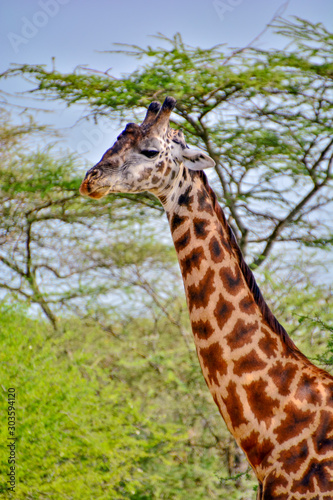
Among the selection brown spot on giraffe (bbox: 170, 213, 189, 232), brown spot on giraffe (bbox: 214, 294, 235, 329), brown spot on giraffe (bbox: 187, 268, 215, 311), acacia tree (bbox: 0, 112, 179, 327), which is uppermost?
acacia tree (bbox: 0, 112, 179, 327)

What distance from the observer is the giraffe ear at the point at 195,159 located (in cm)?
339

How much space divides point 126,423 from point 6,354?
6.28 feet

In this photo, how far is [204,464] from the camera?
9.48m

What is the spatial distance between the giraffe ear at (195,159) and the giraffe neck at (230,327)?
9 cm

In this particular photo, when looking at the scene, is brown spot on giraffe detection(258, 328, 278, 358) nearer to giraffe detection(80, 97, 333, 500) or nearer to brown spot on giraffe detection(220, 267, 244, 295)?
giraffe detection(80, 97, 333, 500)

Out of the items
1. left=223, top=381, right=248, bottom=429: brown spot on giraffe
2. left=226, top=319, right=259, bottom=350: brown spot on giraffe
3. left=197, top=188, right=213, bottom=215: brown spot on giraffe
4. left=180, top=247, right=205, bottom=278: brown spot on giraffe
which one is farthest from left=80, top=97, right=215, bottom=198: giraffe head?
left=223, top=381, right=248, bottom=429: brown spot on giraffe

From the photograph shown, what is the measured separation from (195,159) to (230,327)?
90 cm

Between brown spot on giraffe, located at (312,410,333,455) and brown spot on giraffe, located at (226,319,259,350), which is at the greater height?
brown spot on giraffe, located at (226,319,259,350)

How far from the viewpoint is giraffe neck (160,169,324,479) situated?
10.3 feet

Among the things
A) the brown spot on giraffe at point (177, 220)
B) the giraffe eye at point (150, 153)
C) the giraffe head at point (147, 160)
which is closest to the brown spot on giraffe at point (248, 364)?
the brown spot on giraffe at point (177, 220)

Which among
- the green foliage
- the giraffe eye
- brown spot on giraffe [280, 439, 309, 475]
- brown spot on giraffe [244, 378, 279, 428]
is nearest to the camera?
brown spot on giraffe [280, 439, 309, 475]

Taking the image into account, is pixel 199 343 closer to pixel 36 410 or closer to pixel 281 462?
pixel 281 462

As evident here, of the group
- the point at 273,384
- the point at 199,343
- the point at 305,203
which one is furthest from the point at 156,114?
the point at 305,203

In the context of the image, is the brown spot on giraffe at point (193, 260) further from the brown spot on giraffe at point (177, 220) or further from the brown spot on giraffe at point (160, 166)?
the brown spot on giraffe at point (160, 166)
